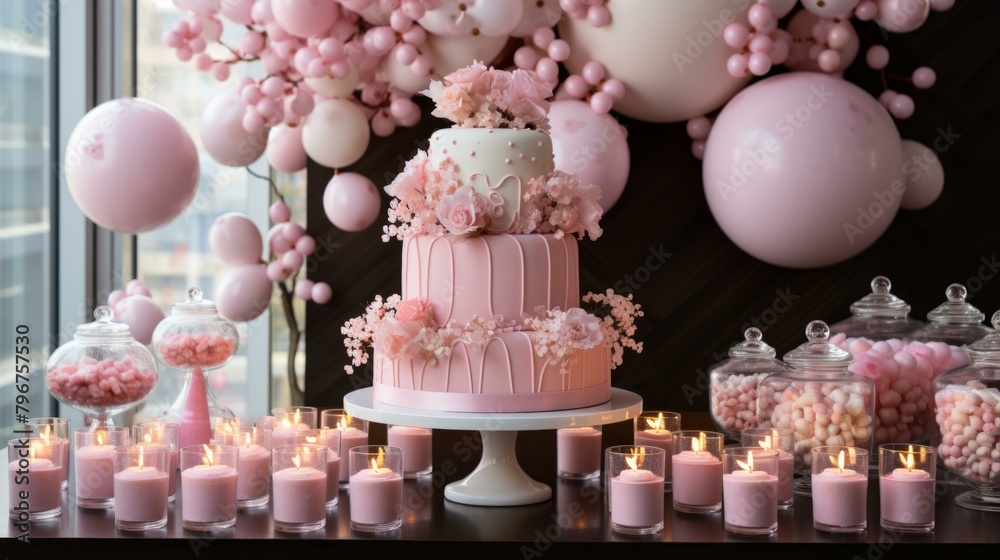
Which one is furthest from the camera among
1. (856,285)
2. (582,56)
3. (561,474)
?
(856,285)

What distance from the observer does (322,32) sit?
10.4 feet

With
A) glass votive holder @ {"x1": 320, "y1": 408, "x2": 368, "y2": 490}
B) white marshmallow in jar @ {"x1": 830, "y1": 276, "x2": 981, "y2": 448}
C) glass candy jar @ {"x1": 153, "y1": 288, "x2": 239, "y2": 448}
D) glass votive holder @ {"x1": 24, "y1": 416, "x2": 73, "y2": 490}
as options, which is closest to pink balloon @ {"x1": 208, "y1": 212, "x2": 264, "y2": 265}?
glass candy jar @ {"x1": 153, "y1": 288, "x2": 239, "y2": 448}

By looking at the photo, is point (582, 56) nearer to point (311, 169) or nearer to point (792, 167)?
point (792, 167)

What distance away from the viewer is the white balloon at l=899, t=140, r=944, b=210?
3377 millimetres

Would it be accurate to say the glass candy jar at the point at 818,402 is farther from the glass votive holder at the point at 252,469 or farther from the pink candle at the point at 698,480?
the glass votive holder at the point at 252,469

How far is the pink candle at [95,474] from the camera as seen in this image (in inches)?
78.7

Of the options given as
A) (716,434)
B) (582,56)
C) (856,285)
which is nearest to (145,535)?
(716,434)

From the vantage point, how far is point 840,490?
6.01ft

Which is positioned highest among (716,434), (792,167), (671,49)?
(671,49)

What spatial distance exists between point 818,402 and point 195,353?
1351 millimetres

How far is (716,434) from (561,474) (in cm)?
41
